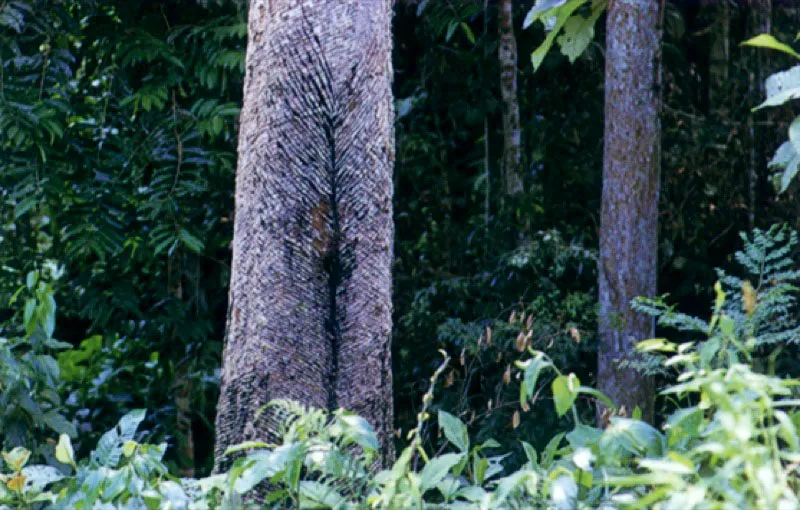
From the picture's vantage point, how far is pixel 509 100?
6.76m

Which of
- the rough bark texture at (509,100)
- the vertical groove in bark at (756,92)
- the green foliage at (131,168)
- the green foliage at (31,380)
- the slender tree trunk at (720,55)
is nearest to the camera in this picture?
the green foliage at (31,380)

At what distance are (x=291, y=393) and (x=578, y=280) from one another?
346 cm

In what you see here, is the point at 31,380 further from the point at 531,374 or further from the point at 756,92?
the point at 756,92

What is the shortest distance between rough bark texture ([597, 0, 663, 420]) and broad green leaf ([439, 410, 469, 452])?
2.77 m

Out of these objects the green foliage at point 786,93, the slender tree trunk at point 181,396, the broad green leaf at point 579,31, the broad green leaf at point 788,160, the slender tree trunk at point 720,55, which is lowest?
the slender tree trunk at point 181,396

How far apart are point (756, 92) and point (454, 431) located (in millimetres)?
4942

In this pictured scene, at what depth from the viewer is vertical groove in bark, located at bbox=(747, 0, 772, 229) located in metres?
6.75

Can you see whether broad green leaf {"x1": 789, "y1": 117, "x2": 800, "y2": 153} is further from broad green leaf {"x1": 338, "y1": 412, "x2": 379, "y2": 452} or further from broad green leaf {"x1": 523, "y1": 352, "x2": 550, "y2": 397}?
broad green leaf {"x1": 338, "y1": 412, "x2": 379, "y2": 452}

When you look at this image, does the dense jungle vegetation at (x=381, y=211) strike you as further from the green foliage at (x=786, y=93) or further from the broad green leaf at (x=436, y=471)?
the broad green leaf at (x=436, y=471)

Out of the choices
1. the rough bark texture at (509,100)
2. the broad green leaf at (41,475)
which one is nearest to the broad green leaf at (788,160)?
the broad green leaf at (41,475)

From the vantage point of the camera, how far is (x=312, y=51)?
3248 millimetres

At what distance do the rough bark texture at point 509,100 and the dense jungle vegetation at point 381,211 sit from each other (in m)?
0.02

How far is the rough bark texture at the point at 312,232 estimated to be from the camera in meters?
3.18

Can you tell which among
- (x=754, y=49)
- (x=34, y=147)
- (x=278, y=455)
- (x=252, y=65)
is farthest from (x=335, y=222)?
(x=754, y=49)
